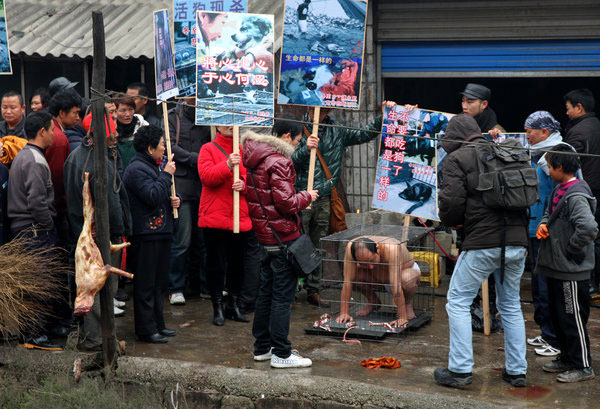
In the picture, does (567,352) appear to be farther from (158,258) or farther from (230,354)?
(158,258)

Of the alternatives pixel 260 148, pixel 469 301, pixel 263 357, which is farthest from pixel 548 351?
pixel 260 148

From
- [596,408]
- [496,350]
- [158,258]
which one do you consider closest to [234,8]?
[158,258]

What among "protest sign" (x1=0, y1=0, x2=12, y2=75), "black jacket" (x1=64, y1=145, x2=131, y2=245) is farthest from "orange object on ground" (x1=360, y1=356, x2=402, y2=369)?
"protest sign" (x1=0, y1=0, x2=12, y2=75)

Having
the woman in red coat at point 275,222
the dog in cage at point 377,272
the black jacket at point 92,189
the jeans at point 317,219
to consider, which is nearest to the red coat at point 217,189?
the jeans at point 317,219

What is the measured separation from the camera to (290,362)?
6160mm

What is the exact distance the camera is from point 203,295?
872 centimetres

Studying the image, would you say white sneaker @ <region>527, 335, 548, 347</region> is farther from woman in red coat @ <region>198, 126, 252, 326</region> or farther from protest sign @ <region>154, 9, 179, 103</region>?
protest sign @ <region>154, 9, 179, 103</region>

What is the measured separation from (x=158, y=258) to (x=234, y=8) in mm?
2671

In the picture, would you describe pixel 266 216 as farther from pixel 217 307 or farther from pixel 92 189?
pixel 217 307

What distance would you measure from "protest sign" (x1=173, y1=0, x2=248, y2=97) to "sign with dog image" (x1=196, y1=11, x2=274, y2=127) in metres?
0.56

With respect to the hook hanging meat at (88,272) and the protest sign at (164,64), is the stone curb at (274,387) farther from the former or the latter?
the protest sign at (164,64)

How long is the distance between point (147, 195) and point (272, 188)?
1.28 meters

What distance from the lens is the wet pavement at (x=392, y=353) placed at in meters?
5.64

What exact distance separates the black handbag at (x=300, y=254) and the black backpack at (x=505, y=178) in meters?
1.42
